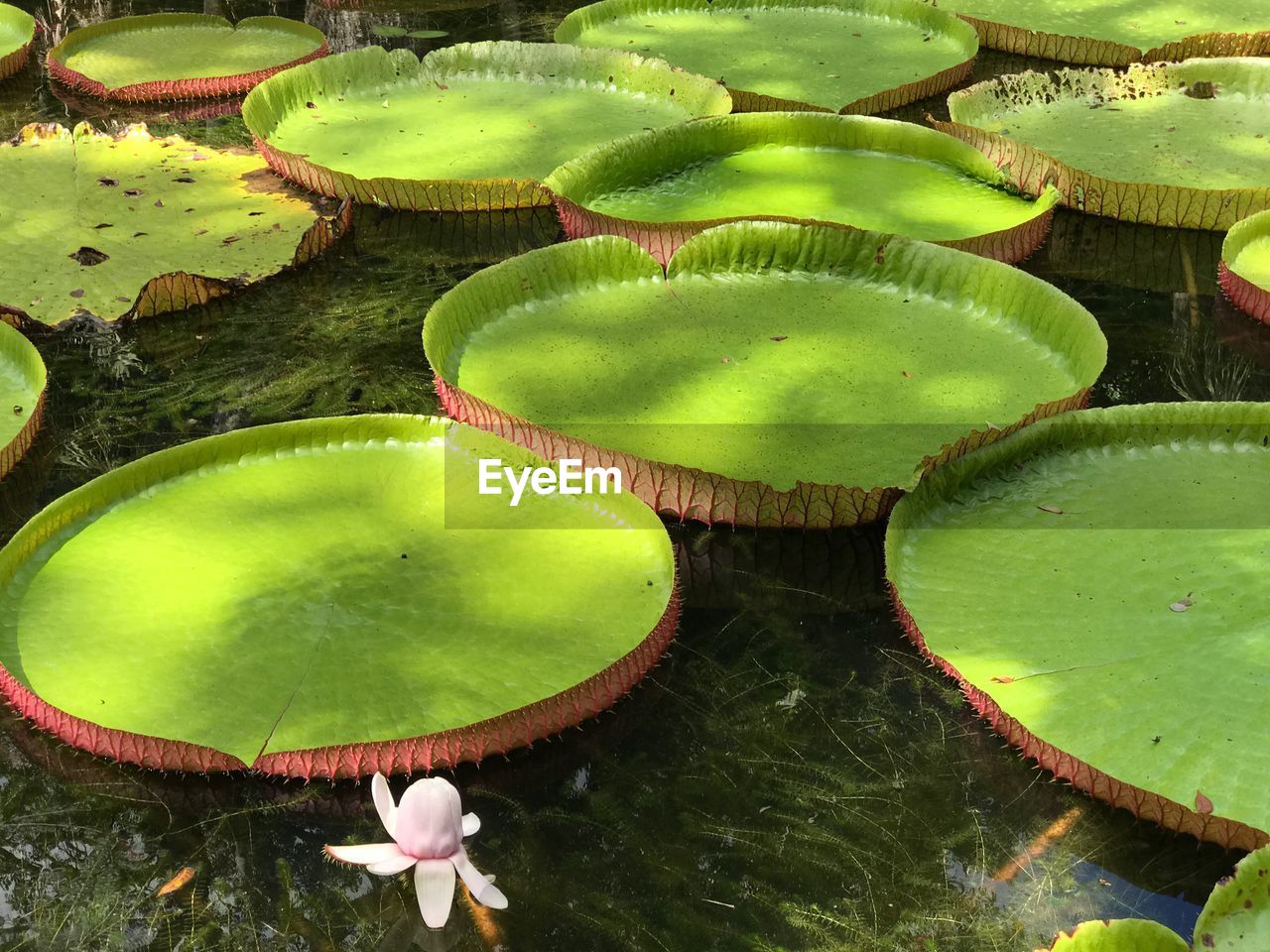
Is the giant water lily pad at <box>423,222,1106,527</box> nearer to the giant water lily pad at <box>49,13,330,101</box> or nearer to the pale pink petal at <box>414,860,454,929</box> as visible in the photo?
the pale pink petal at <box>414,860,454,929</box>

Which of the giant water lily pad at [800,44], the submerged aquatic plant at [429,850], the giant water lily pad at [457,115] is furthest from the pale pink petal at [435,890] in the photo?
the giant water lily pad at [800,44]

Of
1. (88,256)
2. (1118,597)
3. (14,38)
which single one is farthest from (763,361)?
(14,38)

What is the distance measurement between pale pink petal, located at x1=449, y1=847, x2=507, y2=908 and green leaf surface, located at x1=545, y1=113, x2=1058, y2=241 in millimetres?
2625

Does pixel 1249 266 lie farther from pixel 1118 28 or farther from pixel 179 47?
pixel 179 47

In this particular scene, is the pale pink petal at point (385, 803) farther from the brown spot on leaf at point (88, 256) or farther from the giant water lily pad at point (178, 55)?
the giant water lily pad at point (178, 55)

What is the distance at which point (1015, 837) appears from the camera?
2.43 m

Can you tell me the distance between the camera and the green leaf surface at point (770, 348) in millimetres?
3318

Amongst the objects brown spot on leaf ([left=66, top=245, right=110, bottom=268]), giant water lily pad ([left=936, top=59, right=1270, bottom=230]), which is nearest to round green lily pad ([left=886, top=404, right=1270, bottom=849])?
giant water lily pad ([left=936, top=59, right=1270, bottom=230])

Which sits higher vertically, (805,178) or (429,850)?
(805,178)

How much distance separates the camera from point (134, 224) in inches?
176

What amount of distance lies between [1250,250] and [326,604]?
3108 millimetres

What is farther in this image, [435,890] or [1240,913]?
[435,890]
